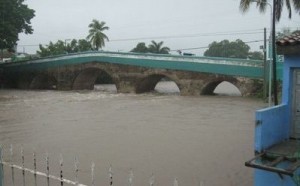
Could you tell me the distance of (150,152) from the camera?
33.7 ft

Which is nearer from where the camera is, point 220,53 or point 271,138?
point 271,138

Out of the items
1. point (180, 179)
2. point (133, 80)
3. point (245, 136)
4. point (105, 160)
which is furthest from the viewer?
point (133, 80)

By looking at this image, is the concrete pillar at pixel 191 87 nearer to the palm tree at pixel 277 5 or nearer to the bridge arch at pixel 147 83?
the bridge arch at pixel 147 83

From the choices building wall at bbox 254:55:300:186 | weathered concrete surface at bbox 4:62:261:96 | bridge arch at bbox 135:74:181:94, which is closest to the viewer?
building wall at bbox 254:55:300:186

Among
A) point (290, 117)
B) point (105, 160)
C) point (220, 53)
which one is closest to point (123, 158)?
point (105, 160)

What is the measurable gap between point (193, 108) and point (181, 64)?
7582 millimetres

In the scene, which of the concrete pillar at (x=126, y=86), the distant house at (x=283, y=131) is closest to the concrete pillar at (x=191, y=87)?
the concrete pillar at (x=126, y=86)

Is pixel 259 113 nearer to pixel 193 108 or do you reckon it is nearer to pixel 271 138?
pixel 271 138

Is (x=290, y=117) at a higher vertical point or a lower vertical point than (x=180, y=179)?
higher

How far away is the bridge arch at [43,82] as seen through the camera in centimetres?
3631

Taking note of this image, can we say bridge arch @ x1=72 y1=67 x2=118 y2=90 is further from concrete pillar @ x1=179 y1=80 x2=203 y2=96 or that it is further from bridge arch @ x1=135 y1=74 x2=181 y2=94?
concrete pillar @ x1=179 y1=80 x2=203 y2=96

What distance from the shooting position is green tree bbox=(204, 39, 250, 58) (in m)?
70.7

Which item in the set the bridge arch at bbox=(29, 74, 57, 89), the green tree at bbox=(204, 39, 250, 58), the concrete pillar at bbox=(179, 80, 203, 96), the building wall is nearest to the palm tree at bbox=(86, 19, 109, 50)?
the bridge arch at bbox=(29, 74, 57, 89)

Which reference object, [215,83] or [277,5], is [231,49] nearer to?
[215,83]
